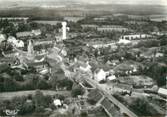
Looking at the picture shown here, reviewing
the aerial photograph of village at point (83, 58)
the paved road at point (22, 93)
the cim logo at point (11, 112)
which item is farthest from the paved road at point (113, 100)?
the cim logo at point (11, 112)

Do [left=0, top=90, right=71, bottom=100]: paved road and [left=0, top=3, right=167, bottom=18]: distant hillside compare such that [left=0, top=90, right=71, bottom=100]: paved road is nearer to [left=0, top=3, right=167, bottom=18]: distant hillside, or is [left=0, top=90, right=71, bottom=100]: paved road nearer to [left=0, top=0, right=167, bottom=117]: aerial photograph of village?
[left=0, top=0, right=167, bottom=117]: aerial photograph of village

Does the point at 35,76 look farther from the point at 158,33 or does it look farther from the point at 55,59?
the point at 158,33

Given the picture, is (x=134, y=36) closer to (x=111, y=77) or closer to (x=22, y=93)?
(x=111, y=77)

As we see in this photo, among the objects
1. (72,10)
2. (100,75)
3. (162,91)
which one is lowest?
(162,91)

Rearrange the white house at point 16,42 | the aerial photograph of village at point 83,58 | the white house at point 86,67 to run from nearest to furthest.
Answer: the aerial photograph of village at point 83,58 → the white house at point 86,67 → the white house at point 16,42

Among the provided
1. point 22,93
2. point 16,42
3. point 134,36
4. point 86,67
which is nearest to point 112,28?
point 134,36

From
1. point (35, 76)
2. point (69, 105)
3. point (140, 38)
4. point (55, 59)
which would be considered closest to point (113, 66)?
point (55, 59)

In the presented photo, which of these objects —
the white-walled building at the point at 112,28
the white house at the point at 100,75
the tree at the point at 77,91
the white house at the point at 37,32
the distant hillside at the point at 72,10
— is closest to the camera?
the tree at the point at 77,91

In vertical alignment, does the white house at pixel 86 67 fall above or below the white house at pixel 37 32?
below

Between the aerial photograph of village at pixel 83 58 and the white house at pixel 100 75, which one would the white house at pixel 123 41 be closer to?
the aerial photograph of village at pixel 83 58

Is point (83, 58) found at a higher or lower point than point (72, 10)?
lower
